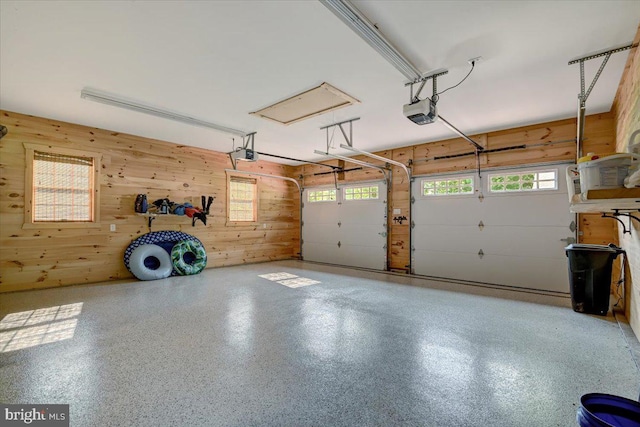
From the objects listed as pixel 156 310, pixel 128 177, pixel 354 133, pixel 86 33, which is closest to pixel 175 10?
pixel 86 33

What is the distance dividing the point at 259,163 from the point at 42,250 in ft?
14.8

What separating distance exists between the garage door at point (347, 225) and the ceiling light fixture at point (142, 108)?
329 cm

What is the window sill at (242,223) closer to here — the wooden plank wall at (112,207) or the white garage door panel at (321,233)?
the wooden plank wall at (112,207)

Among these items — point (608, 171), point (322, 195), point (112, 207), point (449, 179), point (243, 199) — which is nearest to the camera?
point (608, 171)

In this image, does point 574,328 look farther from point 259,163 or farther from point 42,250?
point 42,250

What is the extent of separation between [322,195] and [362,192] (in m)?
1.26

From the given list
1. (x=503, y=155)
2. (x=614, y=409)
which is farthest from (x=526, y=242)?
(x=614, y=409)

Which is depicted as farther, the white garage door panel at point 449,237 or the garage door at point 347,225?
the garage door at point 347,225

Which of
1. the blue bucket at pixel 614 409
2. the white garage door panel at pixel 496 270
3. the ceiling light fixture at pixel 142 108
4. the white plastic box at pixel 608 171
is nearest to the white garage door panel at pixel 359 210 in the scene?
the white garage door panel at pixel 496 270

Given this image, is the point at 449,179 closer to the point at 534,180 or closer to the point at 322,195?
the point at 534,180

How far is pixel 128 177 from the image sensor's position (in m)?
5.45

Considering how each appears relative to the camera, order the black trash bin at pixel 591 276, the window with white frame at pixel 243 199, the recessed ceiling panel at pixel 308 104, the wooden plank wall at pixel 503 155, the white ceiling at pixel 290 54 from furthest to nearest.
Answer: the window with white frame at pixel 243 199
the wooden plank wall at pixel 503 155
the recessed ceiling panel at pixel 308 104
the black trash bin at pixel 591 276
the white ceiling at pixel 290 54

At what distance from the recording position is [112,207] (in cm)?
525

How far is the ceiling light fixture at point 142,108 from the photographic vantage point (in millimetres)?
3570
